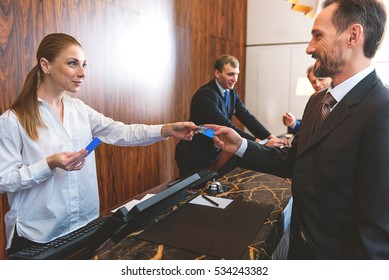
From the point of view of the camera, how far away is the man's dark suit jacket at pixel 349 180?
3.27ft

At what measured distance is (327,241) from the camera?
1.14 m

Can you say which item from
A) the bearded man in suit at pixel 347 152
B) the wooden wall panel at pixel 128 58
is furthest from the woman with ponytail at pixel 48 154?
the bearded man in suit at pixel 347 152

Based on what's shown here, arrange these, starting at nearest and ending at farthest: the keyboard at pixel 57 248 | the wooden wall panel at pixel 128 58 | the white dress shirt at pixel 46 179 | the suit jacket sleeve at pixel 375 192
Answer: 1. the suit jacket sleeve at pixel 375 192
2. the keyboard at pixel 57 248
3. the white dress shirt at pixel 46 179
4. the wooden wall panel at pixel 128 58

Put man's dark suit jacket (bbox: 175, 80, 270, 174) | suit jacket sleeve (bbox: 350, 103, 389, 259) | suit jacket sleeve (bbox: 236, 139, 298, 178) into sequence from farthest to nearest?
man's dark suit jacket (bbox: 175, 80, 270, 174)
suit jacket sleeve (bbox: 236, 139, 298, 178)
suit jacket sleeve (bbox: 350, 103, 389, 259)

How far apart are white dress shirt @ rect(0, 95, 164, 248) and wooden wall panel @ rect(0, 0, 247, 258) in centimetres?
94

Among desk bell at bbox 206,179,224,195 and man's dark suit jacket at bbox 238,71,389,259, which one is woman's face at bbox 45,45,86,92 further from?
man's dark suit jacket at bbox 238,71,389,259

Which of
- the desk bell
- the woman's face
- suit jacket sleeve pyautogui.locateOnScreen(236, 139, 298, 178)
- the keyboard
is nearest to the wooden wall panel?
the woman's face

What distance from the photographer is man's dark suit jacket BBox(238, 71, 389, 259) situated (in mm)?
997

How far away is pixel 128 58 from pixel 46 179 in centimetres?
233

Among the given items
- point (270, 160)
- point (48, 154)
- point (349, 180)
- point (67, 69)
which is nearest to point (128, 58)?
point (67, 69)

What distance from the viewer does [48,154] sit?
1.59m

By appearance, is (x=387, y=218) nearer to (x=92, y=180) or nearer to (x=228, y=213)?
(x=228, y=213)

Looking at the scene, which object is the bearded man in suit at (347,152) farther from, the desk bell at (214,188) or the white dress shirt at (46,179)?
the white dress shirt at (46,179)

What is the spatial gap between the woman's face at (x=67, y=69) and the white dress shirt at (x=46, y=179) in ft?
0.40
